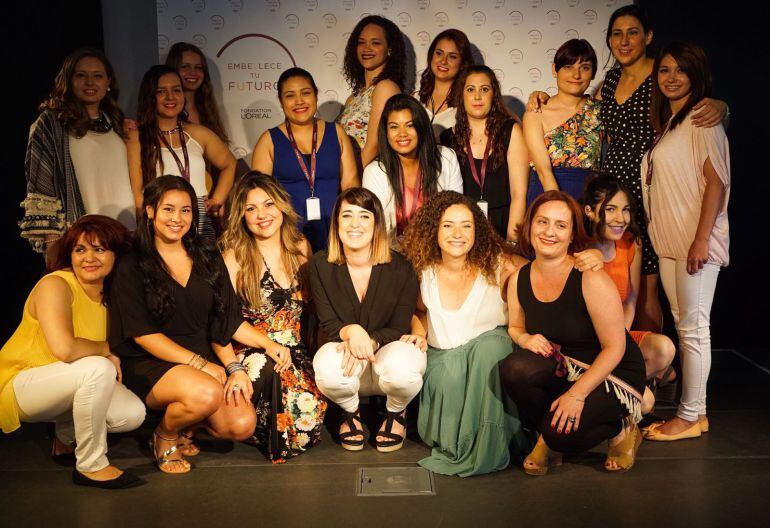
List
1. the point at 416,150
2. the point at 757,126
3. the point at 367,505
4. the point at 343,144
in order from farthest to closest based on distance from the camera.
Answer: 1. the point at 757,126
2. the point at 343,144
3. the point at 416,150
4. the point at 367,505

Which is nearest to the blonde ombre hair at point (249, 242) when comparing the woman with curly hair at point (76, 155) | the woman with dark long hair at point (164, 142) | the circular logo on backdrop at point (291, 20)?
the woman with dark long hair at point (164, 142)

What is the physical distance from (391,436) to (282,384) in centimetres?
54

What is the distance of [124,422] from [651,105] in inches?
109

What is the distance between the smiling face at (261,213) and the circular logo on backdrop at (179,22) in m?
1.89

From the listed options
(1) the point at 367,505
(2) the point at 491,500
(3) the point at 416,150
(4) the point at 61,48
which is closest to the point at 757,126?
(3) the point at 416,150

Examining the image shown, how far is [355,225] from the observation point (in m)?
3.46

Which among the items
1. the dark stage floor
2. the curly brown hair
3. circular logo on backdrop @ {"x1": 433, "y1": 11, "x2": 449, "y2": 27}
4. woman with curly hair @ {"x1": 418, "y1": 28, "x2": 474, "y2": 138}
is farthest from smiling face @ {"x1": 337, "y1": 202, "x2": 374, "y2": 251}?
circular logo on backdrop @ {"x1": 433, "y1": 11, "x2": 449, "y2": 27}

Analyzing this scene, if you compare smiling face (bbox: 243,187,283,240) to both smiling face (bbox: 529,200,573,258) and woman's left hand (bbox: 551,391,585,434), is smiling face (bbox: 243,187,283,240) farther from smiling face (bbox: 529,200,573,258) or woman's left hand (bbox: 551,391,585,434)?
woman's left hand (bbox: 551,391,585,434)

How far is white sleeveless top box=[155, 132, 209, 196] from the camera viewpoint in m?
4.05

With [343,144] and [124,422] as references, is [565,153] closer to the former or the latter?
[343,144]

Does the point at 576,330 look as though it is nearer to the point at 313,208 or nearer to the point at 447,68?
the point at 313,208

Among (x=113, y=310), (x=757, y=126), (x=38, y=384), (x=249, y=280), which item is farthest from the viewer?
(x=757, y=126)

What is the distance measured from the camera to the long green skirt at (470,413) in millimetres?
3172

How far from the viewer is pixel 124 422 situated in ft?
10.6
